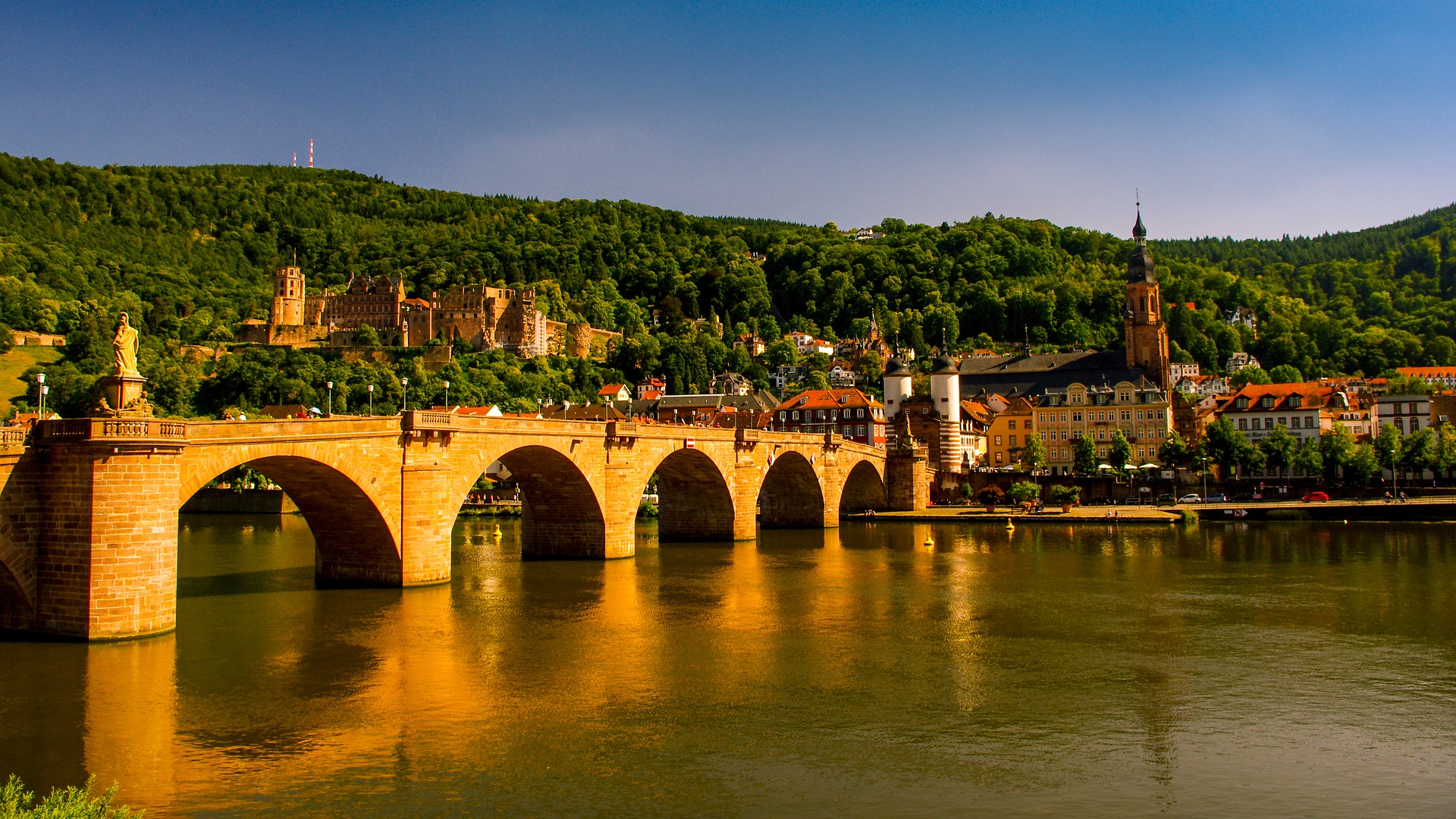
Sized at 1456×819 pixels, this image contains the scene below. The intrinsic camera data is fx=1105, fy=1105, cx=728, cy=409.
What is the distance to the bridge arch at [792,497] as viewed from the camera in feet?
204

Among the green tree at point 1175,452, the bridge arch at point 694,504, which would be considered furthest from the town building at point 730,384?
the bridge arch at point 694,504

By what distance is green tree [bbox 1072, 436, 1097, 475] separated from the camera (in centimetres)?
8475

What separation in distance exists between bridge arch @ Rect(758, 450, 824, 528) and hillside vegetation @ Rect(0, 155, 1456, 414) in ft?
185

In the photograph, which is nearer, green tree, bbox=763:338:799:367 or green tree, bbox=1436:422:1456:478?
green tree, bbox=1436:422:1456:478

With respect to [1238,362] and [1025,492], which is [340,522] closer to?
[1025,492]

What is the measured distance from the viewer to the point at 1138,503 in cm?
7744

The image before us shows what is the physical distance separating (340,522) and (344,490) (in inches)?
99.9

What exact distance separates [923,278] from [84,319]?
110 meters

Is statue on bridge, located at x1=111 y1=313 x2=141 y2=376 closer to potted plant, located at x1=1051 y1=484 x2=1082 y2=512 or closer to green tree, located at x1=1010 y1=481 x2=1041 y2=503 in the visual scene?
green tree, located at x1=1010 y1=481 x2=1041 y2=503

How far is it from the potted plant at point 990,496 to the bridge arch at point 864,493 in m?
8.37

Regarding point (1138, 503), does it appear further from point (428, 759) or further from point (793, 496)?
point (428, 759)

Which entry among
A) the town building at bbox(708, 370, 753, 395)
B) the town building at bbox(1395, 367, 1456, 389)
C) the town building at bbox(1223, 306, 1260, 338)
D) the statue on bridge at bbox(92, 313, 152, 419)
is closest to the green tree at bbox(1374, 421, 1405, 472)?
the town building at bbox(1395, 367, 1456, 389)

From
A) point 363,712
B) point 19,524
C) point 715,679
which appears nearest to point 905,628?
point 715,679

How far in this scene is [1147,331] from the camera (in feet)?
336
